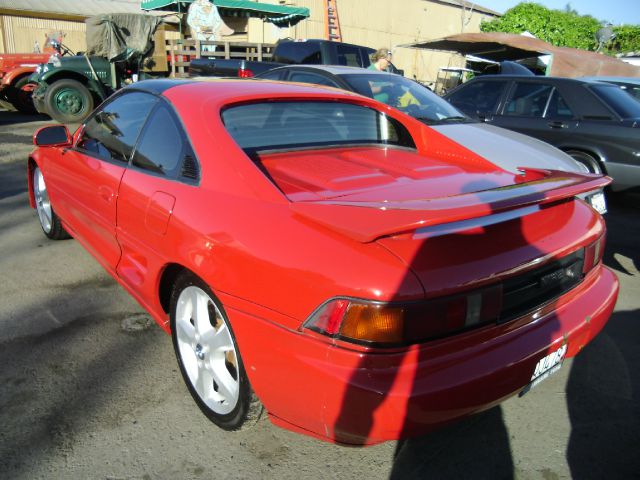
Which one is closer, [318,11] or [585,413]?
[585,413]

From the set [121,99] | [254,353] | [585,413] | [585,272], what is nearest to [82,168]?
[121,99]

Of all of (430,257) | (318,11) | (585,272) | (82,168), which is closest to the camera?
(430,257)

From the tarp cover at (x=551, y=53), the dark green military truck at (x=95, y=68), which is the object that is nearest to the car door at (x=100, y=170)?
the dark green military truck at (x=95, y=68)

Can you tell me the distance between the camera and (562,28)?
81.6 ft

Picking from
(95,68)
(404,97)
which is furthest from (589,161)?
(95,68)

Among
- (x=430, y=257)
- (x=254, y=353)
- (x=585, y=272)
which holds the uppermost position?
(x=430, y=257)

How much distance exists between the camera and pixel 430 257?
1685 mm

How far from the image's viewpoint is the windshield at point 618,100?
6.00 m

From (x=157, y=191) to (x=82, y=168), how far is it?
111 centimetres

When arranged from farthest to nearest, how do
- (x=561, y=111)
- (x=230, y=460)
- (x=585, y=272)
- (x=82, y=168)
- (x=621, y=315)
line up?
(x=561, y=111)
(x=621, y=315)
(x=82, y=168)
(x=585, y=272)
(x=230, y=460)

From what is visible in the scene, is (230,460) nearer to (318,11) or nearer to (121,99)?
(121,99)

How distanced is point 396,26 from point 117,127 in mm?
25779

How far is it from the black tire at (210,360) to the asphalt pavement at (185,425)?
12cm

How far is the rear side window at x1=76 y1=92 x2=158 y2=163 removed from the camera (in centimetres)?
286
